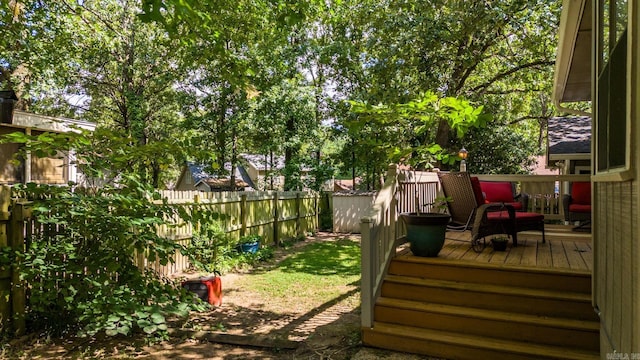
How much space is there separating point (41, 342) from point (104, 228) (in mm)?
1376

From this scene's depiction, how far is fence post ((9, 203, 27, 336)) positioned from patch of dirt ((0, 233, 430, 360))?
0.21 meters

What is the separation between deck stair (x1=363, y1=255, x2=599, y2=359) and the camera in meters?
3.31

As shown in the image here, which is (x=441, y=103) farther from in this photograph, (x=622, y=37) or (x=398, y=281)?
(x=622, y=37)

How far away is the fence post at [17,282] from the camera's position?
395 centimetres

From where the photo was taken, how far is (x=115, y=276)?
4.18 metres

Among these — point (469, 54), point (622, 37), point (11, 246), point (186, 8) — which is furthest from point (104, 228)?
point (469, 54)

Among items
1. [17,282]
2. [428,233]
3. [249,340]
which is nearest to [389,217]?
[428,233]

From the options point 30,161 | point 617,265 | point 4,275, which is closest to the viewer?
point 617,265

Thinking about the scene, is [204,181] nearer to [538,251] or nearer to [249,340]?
[249,340]

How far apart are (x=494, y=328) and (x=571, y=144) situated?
29.1 feet

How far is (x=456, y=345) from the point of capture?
3449 millimetres

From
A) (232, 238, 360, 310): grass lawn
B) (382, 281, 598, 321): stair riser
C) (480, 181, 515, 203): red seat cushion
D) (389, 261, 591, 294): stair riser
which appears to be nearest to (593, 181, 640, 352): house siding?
(382, 281, 598, 321): stair riser

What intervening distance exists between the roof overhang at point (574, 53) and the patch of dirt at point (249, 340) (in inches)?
151

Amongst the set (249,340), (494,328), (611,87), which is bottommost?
(249,340)
